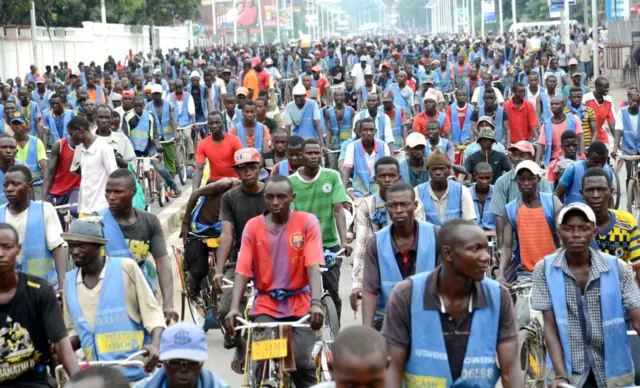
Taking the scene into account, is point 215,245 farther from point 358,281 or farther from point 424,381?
point 424,381

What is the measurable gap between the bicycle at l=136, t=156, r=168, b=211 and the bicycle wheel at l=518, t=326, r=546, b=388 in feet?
32.7

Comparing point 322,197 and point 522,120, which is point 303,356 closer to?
point 322,197

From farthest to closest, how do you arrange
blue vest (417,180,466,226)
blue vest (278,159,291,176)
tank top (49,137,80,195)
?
tank top (49,137,80,195)
blue vest (278,159,291,176)
blue vest (417,180,466,226)

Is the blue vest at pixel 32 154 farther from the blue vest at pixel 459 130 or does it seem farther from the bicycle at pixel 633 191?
the blue vest at pixel 459 130

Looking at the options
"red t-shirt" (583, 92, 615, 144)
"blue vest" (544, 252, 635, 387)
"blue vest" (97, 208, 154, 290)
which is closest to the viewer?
"blue vest" (544, 252, 635, 387)

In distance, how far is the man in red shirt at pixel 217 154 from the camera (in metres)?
12.8

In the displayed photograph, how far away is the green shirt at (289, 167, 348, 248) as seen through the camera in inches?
384

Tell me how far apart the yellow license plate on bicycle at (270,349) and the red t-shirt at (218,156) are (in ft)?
17.6

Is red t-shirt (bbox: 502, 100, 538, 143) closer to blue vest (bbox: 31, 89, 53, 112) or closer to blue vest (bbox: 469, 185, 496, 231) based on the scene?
blue vest (bbox: 469, 185, 496, 231)

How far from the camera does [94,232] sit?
22.6 feet

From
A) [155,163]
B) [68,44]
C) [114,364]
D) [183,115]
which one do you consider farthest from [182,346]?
[68,44]

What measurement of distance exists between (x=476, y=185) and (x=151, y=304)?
17.2 feet

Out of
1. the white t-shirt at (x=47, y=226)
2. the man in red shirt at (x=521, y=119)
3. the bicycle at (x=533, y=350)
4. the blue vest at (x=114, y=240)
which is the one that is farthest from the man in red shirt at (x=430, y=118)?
the blue vest at (x=114, y=240)

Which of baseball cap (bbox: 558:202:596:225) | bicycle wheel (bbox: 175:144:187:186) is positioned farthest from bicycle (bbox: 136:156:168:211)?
baseball cap (bbox: 558:202:596:225)
